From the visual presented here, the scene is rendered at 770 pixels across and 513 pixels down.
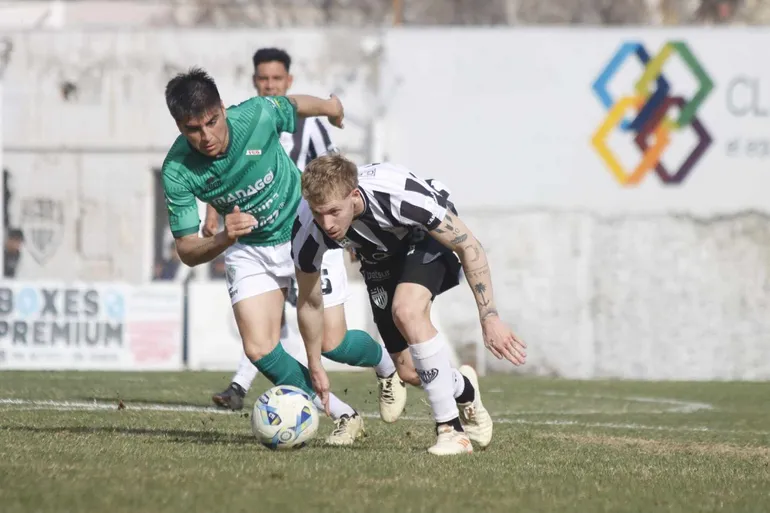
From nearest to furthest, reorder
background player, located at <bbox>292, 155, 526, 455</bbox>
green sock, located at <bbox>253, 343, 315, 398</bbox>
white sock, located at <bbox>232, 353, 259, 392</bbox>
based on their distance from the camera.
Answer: background player, located at <bbox>292, 155, 526, 455</bbox> < green sock, located at <bbox>253, 343, 315, 398</bbox> < white sock, located at <bbox>232, 353, 259, 392</bbox>

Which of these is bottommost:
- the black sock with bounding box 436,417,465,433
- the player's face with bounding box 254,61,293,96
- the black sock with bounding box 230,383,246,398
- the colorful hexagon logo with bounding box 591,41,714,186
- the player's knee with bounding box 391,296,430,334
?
the black sock with bounding box 230,383,246,398

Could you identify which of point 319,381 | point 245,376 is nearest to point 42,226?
point 245,376

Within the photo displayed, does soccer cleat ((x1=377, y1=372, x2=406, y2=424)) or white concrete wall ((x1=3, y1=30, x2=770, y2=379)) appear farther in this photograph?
white concrete wall ((x1=3, y1=30, x2=770, y2=379))

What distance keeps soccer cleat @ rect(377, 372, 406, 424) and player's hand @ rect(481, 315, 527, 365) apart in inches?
67.8

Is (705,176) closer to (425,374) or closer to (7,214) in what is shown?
(7,214)

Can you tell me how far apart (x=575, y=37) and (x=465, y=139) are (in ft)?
8.89

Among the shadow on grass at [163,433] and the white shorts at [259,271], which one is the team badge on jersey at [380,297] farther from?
the shadow on grass at [163,433]

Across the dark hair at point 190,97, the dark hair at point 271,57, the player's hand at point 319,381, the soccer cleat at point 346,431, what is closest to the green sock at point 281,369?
the soccer cleat at point 346,431

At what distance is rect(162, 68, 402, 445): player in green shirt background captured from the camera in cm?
771

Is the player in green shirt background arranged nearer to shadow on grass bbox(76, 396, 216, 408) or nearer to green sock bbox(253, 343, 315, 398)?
green sock bbox(253, 343, 315, 398)

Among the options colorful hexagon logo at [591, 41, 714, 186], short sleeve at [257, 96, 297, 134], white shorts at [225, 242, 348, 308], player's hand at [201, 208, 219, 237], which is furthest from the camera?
colorful hexagon logo at [591, 41, 714, 186]

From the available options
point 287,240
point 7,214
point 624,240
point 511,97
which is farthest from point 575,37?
point 287,240

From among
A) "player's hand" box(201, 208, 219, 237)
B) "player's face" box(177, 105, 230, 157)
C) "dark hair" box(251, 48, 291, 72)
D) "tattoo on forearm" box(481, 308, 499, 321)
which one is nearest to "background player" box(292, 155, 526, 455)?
"tattoo on forearm" box(481, 308, 499, 321)

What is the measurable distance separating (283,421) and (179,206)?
139 cm
